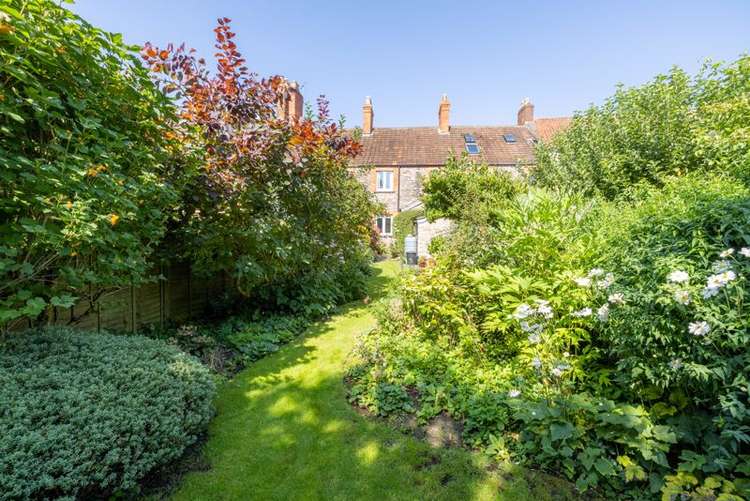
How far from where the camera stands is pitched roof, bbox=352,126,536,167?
20.8 meters

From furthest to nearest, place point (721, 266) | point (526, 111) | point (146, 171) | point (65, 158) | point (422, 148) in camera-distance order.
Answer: point (526, 111) → point (422, 148) → point (146, 171) → point (65, 158) → point (721, 266)

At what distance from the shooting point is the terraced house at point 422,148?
821 inches

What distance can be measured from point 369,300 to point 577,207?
5523mm

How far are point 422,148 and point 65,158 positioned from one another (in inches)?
815

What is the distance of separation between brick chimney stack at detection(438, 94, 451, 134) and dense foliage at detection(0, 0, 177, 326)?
68.7 feet

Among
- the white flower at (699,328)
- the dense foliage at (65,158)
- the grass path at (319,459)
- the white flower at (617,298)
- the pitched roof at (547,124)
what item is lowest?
the grass path at (319,459)

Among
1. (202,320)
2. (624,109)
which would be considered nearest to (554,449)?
(202,320)

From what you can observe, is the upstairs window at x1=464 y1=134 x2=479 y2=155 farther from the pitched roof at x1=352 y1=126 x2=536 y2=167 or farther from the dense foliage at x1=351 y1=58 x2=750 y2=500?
the dense foliage at x1=351 y1=58 x2=750 y2=500

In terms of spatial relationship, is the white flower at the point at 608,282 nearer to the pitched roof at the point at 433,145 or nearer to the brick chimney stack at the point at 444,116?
the pitched roof at the point at 433,145

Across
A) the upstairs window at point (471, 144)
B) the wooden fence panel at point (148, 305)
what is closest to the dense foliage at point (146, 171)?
the wooden fence panel at point (148, 305)

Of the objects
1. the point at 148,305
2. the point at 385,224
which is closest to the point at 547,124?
the point at 385,224

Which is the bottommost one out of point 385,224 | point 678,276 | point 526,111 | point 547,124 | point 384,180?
point 678,276

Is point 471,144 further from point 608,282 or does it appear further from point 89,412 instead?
point 89,412

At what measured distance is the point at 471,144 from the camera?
21.4m
